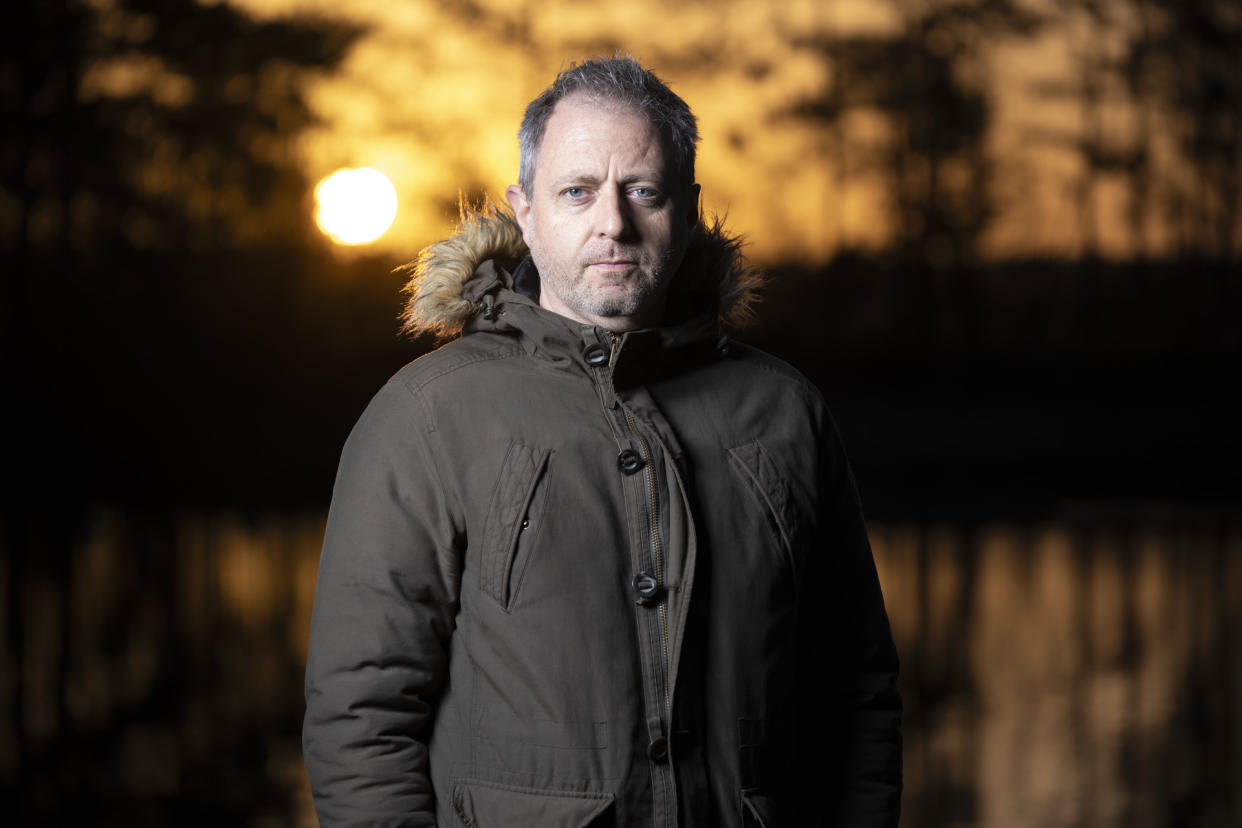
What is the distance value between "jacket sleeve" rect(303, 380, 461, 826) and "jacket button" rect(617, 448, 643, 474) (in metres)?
0.24

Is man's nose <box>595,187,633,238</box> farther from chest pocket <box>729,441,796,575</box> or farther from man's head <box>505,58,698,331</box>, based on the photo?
chest pocket <box>729,441,796,575</box>

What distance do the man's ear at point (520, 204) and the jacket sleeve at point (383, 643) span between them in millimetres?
428

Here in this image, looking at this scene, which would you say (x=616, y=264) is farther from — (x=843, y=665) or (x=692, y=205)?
(x=843, y=665)

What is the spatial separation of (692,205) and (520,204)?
0.27 meters

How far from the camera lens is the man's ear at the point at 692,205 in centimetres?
201

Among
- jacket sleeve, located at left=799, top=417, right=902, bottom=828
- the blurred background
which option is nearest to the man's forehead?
jacket sleeve, located at left=799, top=417, right=902, bottom=828

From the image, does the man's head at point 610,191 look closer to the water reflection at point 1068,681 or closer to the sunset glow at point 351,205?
the water reflection at point 1068,681

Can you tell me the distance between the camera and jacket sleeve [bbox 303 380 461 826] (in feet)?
5.68

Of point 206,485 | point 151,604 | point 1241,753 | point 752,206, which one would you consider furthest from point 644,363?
point 752,206

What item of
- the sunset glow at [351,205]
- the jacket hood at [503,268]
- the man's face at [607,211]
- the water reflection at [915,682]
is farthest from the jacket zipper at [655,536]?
the sunset glow at [351,205]

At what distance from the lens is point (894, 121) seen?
63.9 ft

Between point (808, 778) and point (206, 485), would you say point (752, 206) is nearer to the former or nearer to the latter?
point (206, 485)

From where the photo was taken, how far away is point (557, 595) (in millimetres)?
1726

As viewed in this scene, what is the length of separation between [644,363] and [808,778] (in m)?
0.69
